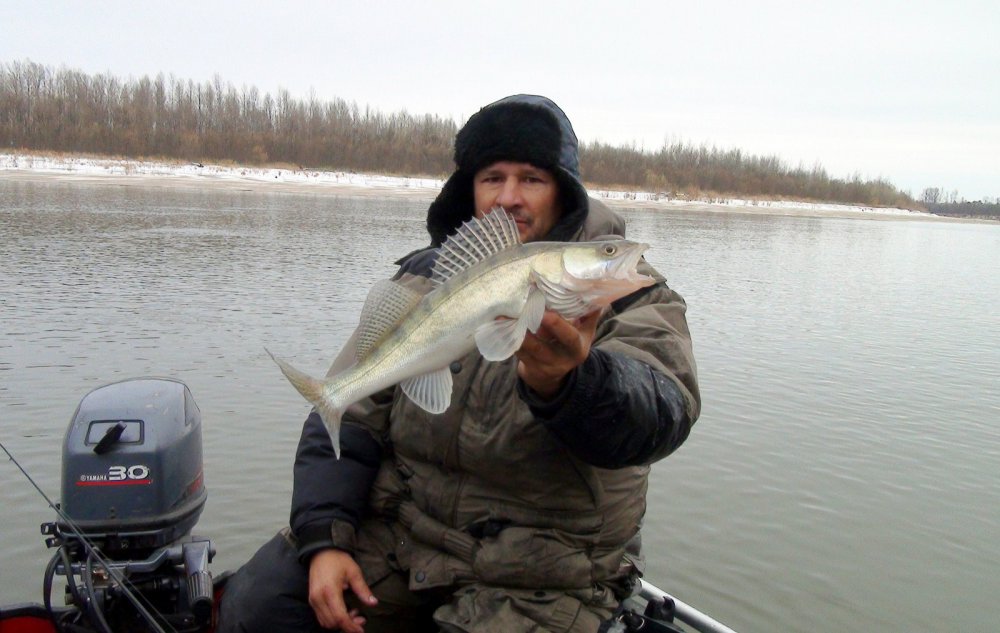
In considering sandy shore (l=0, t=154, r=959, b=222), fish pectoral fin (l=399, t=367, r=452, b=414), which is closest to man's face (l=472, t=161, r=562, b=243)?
fish pectoral fin (l=399, t=367, r=452, b=414)

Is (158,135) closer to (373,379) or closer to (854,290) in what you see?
(854,290)

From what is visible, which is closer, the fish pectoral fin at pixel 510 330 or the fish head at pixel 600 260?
the fish pectoral fin at pixel 510 330

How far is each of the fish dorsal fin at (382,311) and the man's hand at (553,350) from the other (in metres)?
0.47

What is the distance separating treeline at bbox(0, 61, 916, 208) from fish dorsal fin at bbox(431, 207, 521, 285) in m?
58.7

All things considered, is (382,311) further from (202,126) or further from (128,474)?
(202,126)

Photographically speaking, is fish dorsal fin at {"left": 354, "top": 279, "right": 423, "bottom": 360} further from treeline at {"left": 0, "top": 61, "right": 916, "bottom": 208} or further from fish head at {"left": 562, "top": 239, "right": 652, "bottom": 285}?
treeline at {"left": 0, "top": 61, "right": 916, "bottom": 208}

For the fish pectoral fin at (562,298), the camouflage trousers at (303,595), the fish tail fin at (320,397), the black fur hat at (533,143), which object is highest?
the black fur hat at (533,143)

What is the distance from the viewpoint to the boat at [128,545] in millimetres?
3248

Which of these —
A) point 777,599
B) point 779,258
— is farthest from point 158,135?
point 777,599

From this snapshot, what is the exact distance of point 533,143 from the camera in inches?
129

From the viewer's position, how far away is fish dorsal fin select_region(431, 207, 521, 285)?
2.49m

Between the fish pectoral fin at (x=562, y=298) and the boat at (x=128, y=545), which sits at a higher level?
the fish pectoral fin at (x=562, y=298)

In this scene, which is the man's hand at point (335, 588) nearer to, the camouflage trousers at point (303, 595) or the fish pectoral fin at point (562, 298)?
the camouflage trousers at point (303, 595)

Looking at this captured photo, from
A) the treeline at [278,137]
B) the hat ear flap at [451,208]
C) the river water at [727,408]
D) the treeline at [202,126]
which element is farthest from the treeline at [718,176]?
the hat ear flap at [451,208]
